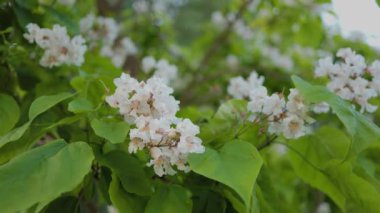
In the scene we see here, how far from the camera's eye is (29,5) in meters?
1.36

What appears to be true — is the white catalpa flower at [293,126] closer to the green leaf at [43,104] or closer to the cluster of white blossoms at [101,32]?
the green leaf at [43,104]

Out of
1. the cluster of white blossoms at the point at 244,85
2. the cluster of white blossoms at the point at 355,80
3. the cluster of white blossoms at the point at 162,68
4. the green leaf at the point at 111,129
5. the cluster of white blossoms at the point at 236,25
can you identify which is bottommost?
the green leaf at the point at 111,129

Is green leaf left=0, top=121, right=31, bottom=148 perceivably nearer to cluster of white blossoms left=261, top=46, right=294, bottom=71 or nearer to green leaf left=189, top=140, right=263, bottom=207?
green leaf left=189, top=140, right=263, bottom=207

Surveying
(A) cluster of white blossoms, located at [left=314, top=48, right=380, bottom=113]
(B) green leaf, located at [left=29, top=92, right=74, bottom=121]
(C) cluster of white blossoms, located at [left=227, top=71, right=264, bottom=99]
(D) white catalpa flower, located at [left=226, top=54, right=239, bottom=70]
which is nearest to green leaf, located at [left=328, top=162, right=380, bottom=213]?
(A) cluster of white blossoms, located at [left=314, top=48, right=380, bottom=113]

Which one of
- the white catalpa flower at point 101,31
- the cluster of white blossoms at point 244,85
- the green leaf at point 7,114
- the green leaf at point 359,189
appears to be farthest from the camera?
the white catalpa flower at point 101,31

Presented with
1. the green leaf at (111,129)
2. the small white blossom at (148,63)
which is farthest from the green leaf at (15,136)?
the small white blossom at (148,63)

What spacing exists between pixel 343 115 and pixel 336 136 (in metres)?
0.29

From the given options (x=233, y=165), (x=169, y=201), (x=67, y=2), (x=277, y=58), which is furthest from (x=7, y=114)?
(x=277, y=58)

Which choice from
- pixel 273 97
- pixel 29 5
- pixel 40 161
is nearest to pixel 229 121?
pixel 273 97

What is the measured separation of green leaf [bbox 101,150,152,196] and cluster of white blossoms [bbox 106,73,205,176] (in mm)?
51

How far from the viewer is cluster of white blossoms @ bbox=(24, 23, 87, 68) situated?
4.22 feet

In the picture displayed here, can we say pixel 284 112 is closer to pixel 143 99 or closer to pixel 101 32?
pixel 143 99

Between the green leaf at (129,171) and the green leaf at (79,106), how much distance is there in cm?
10

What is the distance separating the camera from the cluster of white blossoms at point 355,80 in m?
1.14
